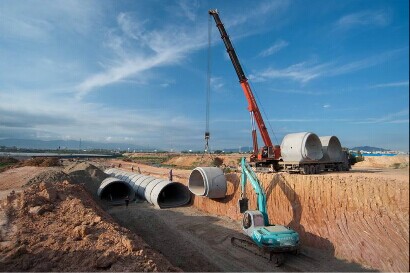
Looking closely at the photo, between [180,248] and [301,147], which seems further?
[301,147]

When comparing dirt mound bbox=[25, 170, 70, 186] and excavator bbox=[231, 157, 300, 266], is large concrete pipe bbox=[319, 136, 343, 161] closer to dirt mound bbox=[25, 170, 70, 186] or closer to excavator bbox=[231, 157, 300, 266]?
excavator bbox=[231, 157, 300, 266]

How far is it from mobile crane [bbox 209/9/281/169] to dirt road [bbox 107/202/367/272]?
5.42m

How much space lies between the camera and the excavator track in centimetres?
1208

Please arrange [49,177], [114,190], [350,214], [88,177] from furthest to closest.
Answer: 1. [88,177]
2. [49,177]
3. [114,190]
4. [350,214]

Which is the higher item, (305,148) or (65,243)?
(305,148)

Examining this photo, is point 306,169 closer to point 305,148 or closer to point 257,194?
point 305,148

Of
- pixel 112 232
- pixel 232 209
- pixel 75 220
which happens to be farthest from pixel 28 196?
pixel 232 209

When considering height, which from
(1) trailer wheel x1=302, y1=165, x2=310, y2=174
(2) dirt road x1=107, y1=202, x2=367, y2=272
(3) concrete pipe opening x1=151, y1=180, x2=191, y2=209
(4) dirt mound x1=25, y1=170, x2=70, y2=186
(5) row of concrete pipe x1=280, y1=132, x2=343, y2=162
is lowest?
(2) dirt road x1=107, y1=202, x2=367, y2=272

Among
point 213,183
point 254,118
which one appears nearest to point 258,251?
point 213,183

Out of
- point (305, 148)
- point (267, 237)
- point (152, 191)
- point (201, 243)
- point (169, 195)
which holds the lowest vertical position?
point (201, 243)

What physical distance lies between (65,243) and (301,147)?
14084 mm

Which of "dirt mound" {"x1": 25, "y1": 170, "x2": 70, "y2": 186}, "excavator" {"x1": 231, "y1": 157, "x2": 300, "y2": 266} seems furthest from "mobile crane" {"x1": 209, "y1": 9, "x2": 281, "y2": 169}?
"dirt mound" {"x1": 25, "y1": 170, "x2": 70, "y2": 186}

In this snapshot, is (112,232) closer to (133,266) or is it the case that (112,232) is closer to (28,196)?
(133,266)

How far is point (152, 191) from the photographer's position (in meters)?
24.1
